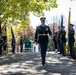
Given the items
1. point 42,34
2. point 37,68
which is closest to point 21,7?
point 42,34

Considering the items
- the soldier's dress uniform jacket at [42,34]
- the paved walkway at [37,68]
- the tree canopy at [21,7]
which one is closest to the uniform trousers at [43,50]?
the soldier's dress uniform jacket at [42,34]

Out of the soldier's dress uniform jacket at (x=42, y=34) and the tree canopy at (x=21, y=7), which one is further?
the tree canopy at (x=21, y=7)

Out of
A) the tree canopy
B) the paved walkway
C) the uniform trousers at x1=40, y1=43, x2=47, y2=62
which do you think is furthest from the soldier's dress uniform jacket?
the tree canopy

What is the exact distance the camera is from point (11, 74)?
391 inches

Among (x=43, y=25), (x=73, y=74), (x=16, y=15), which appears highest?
(x=16, y=15)

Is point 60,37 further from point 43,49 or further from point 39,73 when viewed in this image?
point 39,73

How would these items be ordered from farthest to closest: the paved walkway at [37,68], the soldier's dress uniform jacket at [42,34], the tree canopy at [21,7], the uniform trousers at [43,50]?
the tree canopy at [21,7], the soldier's dress uniform jacket at [42,34], the uniform trousers at [43,50], the paved walkway at [37,68]

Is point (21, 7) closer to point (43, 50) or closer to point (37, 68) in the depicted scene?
point (43, 50)

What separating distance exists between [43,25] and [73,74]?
12.0 ft

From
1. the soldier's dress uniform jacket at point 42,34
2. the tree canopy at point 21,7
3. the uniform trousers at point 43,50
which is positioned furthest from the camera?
the tree canopy at point 21,7

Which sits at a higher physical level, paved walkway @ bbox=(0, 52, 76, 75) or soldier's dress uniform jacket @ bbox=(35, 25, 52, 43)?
soldier's dress uniform jacket @ bbox=(35, 25, 52, 43)

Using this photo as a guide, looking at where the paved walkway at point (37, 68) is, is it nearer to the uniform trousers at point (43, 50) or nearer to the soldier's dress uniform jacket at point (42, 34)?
the uniform trousers at point (43, 50)

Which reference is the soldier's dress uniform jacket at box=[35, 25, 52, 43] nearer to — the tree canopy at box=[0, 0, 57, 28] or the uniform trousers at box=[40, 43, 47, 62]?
the uniform trousers at box=[40, 43, 47, 62]

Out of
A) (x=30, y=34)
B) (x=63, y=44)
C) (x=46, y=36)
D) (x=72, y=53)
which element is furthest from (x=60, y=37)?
Result: (x=30, y=34)
